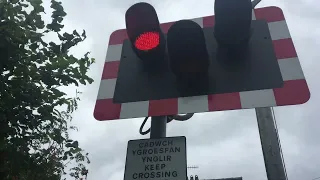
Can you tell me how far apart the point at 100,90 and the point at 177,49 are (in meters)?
0.76

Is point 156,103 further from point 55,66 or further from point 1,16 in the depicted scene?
point 1,16

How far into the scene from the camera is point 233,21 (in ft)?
5.72

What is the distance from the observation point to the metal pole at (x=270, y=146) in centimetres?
314

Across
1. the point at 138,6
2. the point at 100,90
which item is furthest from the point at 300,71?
the point at 100,90

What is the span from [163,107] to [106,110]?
16.0 inches

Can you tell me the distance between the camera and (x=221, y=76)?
193cm

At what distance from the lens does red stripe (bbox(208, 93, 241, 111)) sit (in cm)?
182

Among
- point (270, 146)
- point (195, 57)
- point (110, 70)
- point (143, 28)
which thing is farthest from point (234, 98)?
point (270, 146)

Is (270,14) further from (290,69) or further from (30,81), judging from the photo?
(30,81)

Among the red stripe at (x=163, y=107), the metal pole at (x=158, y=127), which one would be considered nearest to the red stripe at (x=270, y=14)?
the red stripe at (x=163, y=107)

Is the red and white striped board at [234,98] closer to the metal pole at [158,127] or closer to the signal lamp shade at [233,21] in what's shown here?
the metal pole at [158,127]

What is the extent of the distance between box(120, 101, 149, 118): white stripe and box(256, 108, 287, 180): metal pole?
6.10 ft

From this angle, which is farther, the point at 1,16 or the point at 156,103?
the point at 1,16

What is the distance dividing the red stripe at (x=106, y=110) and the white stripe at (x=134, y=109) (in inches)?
1.5
